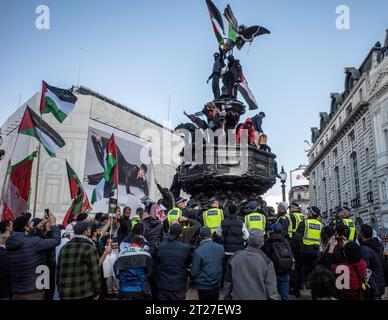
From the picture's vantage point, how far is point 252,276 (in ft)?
12.1

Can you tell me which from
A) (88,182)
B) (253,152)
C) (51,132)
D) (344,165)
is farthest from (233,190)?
(344,165)

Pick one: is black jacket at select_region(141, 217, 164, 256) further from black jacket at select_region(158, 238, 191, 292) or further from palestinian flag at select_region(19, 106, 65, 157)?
palestinian flag at select_region(19, 106, 65, 157)

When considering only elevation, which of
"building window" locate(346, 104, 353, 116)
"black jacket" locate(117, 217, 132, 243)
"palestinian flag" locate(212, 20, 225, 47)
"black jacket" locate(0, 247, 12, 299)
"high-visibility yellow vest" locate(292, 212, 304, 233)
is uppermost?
"building window" locate(346, 104, 353, 116)

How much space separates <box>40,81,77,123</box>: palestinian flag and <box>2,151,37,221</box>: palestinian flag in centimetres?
215

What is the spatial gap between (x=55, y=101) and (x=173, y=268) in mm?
7083

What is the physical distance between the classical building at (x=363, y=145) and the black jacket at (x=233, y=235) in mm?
19135

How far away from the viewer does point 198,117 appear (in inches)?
412

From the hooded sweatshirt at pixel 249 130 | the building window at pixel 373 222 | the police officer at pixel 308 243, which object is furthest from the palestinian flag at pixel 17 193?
the building window at pixel 373 222

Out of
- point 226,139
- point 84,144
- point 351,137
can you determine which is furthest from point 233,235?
point 351,137

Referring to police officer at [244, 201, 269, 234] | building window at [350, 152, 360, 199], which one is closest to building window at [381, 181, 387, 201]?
building window at [350, 152, 360, 199]

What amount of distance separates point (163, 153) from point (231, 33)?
42.1 meters

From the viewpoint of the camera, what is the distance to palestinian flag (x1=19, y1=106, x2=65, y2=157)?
28.0 feet

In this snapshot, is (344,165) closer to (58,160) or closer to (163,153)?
(163,153)

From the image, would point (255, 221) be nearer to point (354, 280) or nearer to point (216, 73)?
point (354, 280)
